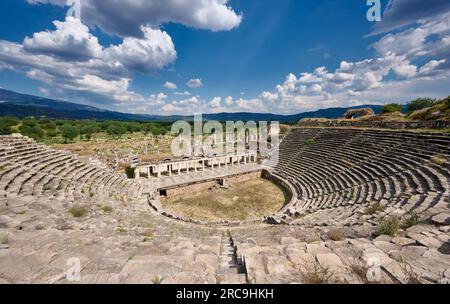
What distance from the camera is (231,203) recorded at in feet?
58.6

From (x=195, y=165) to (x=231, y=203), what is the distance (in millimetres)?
9178

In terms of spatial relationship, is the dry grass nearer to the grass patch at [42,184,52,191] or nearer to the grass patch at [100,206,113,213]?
the grass patch at [100,206,113,213]

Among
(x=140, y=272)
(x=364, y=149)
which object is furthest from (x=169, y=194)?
(x=364, y=149)

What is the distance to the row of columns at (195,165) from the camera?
72.3 feet

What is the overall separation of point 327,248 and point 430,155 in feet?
46.7

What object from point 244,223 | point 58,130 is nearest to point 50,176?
point 244,223

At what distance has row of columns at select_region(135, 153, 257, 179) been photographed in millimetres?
22047

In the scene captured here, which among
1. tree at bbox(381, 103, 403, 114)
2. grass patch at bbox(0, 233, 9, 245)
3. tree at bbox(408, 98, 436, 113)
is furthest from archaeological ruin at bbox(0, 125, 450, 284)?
tree at bbox(408, 98, 436, 113)

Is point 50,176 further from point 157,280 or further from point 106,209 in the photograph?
point 157,280

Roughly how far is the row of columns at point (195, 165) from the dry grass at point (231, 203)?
4.97 m

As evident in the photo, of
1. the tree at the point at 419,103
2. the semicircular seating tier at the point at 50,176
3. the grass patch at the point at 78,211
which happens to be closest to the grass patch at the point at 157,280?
the grass patch at the point at 78,211

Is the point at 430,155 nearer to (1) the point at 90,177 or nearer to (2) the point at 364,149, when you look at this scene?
(2) the point at 364,149
